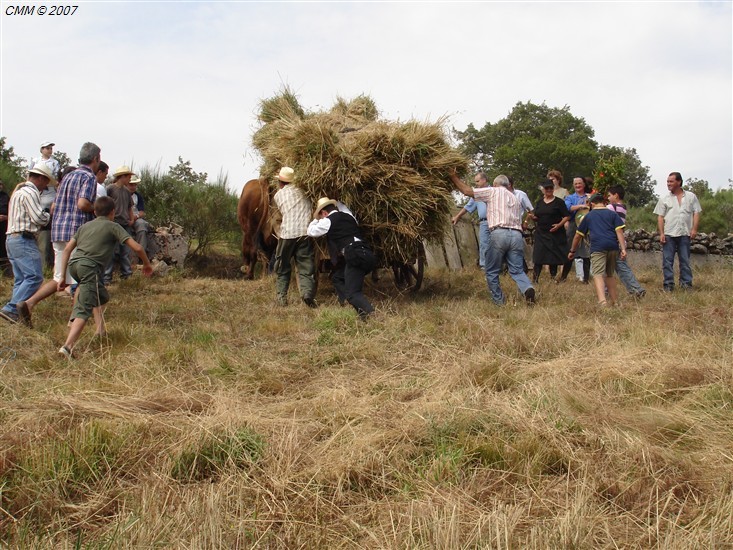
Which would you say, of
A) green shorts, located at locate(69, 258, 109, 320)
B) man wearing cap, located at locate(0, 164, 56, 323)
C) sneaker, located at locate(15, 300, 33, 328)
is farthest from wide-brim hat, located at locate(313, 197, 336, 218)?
sneaker, located at locate(15, 300, 33, 328)

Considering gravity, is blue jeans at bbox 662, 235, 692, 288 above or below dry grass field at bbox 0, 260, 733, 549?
above

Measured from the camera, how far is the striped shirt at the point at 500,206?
7.83 m

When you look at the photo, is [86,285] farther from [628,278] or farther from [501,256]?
[628,278]

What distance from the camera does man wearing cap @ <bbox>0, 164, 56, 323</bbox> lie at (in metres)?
6.28

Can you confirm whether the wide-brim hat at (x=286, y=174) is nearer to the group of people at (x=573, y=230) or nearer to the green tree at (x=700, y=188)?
the group of people at (x=573, y=230)

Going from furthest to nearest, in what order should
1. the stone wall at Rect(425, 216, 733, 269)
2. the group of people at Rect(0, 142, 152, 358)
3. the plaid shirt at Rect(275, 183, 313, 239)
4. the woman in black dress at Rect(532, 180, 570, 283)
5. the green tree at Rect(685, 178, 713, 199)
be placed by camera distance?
the green tree at Rect(685, 178, 713, 199), the stone wall at Rect(425, 216, 733, 269), the woman in black dress at Rect(532, 180, 570, 283), the plaid shirt at Rect(275, 183, 313, 239), the group of people at Rect(0, 142, 152, 358)

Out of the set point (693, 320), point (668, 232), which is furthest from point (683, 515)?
point (668, 232)

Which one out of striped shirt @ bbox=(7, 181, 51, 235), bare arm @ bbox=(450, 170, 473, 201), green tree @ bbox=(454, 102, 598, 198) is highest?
green tree @ bbox=(454, 102, 598, 198)

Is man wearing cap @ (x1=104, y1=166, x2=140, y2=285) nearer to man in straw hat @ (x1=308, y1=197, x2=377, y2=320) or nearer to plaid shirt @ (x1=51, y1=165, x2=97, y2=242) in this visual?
plaid shirt @ (x1=51, y1=165, x2=97, y2=242)

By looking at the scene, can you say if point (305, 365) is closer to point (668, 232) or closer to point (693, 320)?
point (693, 320)

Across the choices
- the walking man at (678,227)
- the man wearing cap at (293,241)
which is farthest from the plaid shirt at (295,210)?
the walking man at (678,227)

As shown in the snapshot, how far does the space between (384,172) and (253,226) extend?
343 centimetres

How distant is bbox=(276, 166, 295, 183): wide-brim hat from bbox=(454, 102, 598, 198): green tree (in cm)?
2765

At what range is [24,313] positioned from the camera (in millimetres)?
6000
